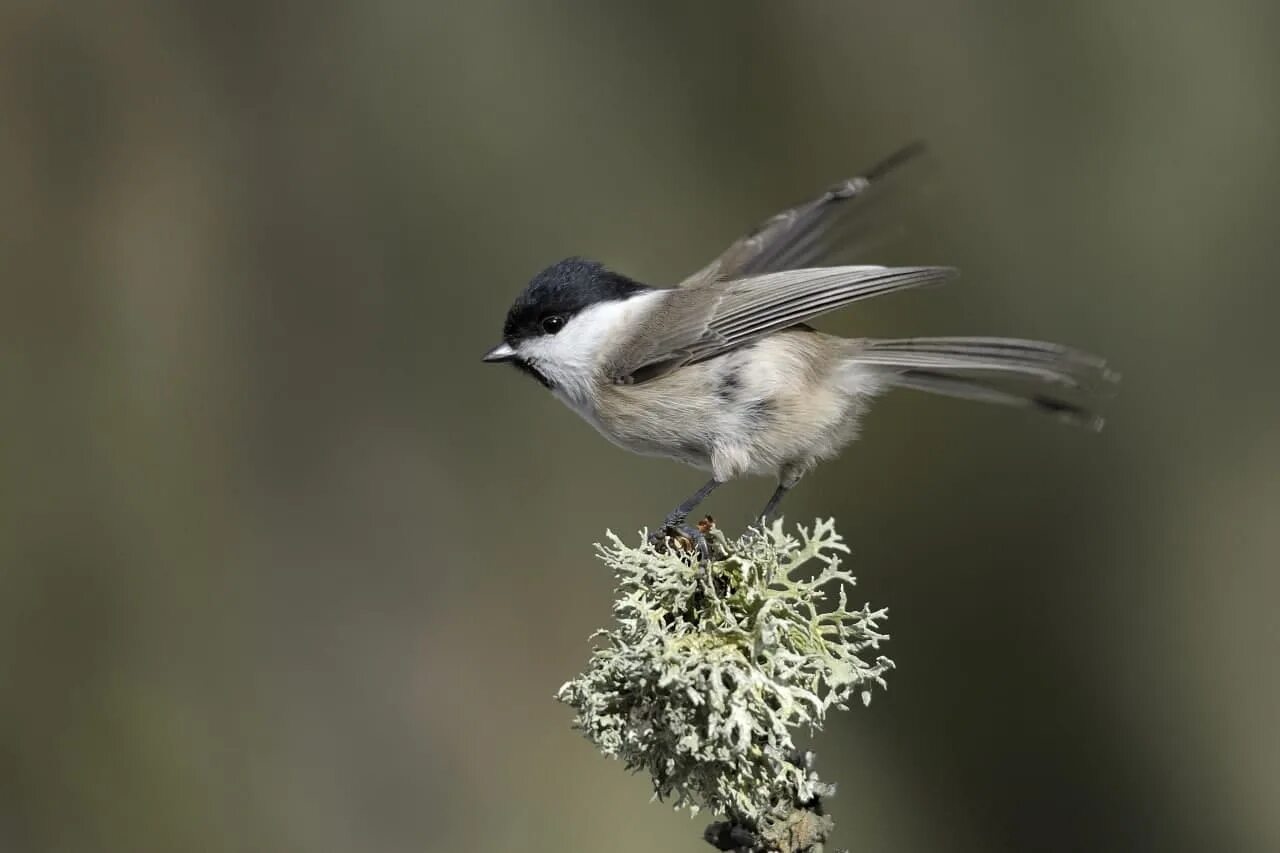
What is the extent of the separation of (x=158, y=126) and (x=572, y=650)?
1.43 m

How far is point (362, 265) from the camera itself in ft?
7.31

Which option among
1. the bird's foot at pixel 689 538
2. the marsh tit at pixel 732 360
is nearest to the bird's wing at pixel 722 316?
the marsh tit at pixel 732 360

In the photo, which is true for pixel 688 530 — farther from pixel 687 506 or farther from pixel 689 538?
pixel 687 506

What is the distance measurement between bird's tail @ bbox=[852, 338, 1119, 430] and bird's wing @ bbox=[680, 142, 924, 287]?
17cm

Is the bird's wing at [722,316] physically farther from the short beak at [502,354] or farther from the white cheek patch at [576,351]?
the short beak at [502,354]

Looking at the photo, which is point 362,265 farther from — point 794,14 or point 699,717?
point 699,717

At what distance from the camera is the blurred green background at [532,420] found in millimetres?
2076

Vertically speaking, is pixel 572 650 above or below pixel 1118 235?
below

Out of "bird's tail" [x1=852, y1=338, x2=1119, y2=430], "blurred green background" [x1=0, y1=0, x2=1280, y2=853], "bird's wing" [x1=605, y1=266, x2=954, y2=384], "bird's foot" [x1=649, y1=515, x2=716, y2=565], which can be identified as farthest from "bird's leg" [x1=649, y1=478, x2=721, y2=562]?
"blurred green background" [x1=0, y1=0, x2=1280, y2=853]

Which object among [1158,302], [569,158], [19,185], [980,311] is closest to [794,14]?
[569,158]

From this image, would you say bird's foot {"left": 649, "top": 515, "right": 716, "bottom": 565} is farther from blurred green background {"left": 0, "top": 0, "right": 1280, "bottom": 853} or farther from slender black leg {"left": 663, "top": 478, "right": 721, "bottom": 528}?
blurred green background {"left": 0, "top": 0, "right": 1280, "bottom": 853}

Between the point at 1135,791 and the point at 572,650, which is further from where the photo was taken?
the point at 572,650

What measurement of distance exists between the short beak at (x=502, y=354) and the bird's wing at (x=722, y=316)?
5.0 inches

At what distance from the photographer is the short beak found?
1288 millimetres
